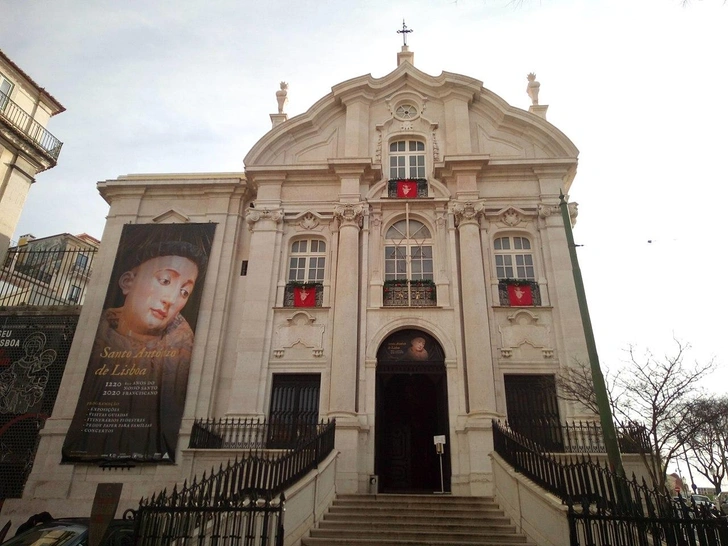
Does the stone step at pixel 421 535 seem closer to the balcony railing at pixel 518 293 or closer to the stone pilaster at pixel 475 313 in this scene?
the stone pilaster at pixel 475 313

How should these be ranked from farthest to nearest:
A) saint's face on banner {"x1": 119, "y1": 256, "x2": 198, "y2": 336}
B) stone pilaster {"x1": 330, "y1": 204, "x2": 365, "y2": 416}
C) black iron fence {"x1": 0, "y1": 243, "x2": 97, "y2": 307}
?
black iron fence {"x1": 0, "y1": 243, "x2": 97, "y2": 307} < saint's face on banner {"x1": 119, "y1": 256, "x2": 198, "y2": 336} < stone pilaster {"x1": 330, "y1": 204, "x2": 365, "y2": 416}

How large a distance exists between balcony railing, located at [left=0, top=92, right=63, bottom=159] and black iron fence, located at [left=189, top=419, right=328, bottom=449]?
15.5 meters

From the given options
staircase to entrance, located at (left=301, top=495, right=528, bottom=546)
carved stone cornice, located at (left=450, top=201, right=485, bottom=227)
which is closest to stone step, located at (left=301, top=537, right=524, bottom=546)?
staircase to entrance, located at (left=301, top=495, right=528, bottom=546)

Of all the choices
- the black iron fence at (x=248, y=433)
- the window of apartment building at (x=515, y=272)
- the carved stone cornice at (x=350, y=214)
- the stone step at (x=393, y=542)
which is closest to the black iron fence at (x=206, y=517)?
the stone step at (x=393, y=542)

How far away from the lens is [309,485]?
10.2m

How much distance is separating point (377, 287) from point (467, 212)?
4.08m

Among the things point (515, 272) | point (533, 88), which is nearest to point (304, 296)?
point (515, 272)

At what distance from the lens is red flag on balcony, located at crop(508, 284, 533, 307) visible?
636 inches

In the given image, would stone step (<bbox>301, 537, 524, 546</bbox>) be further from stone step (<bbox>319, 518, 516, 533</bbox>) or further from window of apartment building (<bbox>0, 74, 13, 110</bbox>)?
window of apartment building (<bbox>0, 74, 13, 110</bbox>)

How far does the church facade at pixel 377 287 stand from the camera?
14680 millimetres

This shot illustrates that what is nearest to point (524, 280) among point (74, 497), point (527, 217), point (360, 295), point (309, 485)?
point (527, 217)

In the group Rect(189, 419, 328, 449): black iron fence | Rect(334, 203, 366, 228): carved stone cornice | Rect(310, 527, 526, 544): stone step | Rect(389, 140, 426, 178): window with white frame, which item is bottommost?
Rect(310, 527, 526, 544): stone step

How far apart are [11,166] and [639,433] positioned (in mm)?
24824

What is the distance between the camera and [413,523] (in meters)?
10.0
